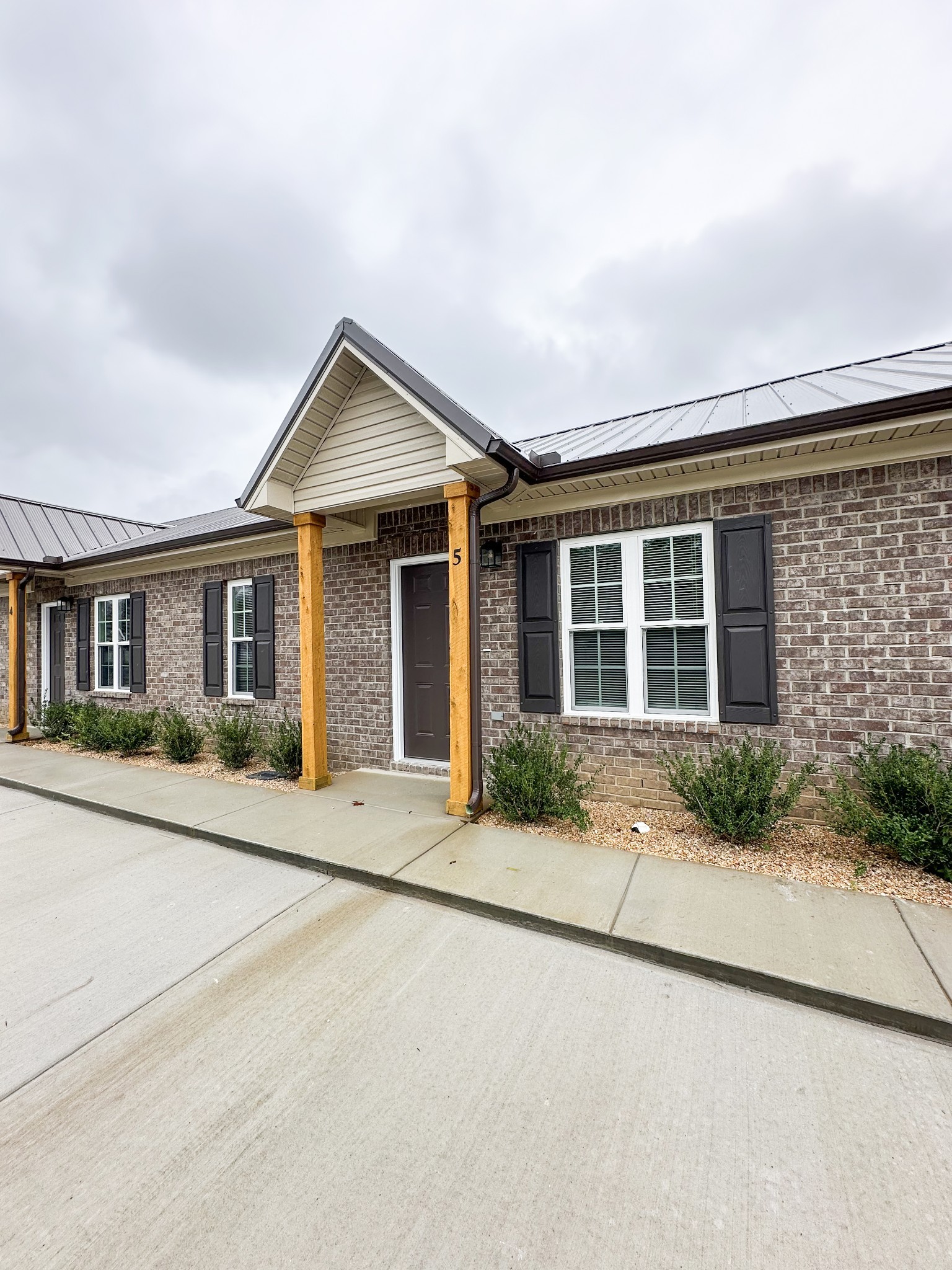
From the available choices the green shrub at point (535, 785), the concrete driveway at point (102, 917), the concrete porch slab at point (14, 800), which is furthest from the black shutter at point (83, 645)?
the green shrub at point (535, 785)

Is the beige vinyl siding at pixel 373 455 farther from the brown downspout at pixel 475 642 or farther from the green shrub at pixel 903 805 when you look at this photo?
the green shrub at pixel 903 805

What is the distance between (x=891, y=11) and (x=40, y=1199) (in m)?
11.8

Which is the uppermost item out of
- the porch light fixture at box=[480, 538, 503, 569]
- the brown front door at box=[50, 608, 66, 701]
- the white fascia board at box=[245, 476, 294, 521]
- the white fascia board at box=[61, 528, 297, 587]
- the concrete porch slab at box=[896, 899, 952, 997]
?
the white fascia board at box=[245, 476, 294, 521]

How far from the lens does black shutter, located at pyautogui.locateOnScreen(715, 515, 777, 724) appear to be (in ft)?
14.6

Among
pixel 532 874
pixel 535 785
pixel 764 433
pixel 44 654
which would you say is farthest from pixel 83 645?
pixel 764 433

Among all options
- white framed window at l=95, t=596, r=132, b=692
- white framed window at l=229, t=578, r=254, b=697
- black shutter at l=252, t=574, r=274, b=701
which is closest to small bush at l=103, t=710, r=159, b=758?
white framed window at l=229, t=578, r=254, b=697

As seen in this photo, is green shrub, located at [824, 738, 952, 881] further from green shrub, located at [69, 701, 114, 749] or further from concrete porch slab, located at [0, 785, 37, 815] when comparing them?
green shrub, located at [69, 701, 114, 749]

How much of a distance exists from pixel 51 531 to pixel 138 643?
4506 millimetres

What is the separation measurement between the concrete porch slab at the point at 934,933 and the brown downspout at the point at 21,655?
12.1 meters

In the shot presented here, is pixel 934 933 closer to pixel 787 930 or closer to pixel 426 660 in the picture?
pixel 787 930

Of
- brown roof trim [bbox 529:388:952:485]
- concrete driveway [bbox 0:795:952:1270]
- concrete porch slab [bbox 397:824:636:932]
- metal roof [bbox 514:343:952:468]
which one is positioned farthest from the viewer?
metal roof [bbox 514:343:952:468]

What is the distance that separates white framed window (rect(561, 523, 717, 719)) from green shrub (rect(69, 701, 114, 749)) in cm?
683

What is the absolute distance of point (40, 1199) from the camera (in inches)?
63.5

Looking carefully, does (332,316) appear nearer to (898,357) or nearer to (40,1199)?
(898,357)
